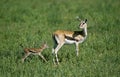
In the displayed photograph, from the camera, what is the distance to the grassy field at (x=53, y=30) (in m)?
9.83

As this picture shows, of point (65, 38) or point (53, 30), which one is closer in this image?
point (65, 38)

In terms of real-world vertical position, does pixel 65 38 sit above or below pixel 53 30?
above

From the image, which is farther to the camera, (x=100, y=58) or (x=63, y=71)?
(x=100, y=58)

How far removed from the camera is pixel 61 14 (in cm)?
1698

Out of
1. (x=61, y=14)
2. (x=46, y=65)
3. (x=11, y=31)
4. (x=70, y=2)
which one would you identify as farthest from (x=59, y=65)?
(x=70, y=2)

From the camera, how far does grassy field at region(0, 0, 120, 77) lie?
983 centimetres

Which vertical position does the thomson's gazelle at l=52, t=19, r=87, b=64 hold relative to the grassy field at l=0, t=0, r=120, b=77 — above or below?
above

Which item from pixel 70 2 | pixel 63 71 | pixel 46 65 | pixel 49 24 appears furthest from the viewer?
pixel 70 2

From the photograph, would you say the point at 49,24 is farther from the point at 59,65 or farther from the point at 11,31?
the point at 59,65

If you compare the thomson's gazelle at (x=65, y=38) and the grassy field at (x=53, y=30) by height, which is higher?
the thomson's gazelle at (x=65, y=38)

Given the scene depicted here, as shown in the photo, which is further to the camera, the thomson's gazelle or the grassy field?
the thomson's gazelle

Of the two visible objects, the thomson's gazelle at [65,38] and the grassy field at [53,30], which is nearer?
the grassy field at [53,30]

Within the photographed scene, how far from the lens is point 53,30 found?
14469 millimetres

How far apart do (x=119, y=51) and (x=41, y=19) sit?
16.9 ft
